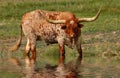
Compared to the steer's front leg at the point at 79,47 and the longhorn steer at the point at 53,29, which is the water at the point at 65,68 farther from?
the longhorn steer at the point at 53,29

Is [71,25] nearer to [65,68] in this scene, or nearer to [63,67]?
[63,67]

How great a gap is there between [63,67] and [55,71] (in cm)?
105

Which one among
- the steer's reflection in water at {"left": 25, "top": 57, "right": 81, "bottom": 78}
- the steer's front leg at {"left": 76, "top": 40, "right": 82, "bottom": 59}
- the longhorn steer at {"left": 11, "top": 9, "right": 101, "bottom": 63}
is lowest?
the steer's reflection in water at {"left": 25, "top": 57, "right": 81, "bottom": 78}

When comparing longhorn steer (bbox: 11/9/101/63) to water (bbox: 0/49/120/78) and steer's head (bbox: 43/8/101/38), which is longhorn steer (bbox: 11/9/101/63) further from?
water (bbox: 0/49/120/78)

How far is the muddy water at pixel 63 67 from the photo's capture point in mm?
16906

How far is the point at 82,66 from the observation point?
19.0 meters

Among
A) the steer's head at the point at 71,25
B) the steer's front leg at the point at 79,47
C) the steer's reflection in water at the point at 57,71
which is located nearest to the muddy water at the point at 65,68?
the steer's reflection in water at the point at 57,71

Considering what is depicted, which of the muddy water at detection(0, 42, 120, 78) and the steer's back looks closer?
the muddy water at detection(0, 42, 120, 78)

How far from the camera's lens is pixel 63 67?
61.8ft

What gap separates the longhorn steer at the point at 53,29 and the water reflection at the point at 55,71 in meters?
1.14

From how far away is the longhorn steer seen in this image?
21.1 meters

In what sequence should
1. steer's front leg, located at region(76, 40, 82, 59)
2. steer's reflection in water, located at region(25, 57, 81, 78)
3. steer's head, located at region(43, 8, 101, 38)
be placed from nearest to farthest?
steer's reflection in water, located at region(25, 57, 81, 78) < steer's head, located at region(43, 8, 101, 38) < steer's front leg, located at region(76, 40, 82, 59)

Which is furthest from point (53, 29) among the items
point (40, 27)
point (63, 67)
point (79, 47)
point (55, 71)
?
point (55, 71)

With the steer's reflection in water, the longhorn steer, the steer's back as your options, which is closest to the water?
the steer's reflection in water
